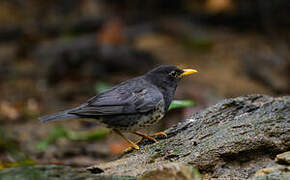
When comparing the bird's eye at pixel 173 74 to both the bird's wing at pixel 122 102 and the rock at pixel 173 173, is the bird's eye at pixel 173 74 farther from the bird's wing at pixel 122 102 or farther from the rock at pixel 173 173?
the rock at pixel 173 173

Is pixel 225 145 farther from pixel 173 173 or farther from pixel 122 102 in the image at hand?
pixel 122 102

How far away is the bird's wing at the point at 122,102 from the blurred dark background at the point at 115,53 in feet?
6.47

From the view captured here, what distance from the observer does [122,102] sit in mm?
5148

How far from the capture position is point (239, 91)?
975 cm

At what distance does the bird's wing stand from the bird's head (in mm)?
263

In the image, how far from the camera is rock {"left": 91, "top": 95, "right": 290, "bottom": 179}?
12.9 feet

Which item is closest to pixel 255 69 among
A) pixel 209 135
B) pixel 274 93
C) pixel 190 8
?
pixel 274 93

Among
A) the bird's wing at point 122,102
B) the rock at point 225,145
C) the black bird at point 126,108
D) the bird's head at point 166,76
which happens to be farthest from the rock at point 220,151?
the bird's head at point 166,76

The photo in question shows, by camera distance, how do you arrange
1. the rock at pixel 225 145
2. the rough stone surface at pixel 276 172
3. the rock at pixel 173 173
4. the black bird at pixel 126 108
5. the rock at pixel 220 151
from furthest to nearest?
the black bird at pixel 126 108 < the rock at pixel 225 145 < the rock at pixel 220 151 < the rough stone surface at pixel 276 172 < the rock at pixel 173 173

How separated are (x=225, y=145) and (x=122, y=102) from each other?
4.90 feet

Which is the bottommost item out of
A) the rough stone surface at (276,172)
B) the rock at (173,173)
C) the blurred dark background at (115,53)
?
the blurred dark background at (115,53)

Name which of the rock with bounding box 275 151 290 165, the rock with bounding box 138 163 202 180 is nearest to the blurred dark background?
the rock with bounding box 275 151 290 165

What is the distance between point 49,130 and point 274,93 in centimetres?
465

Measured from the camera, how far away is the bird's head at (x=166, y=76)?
5.57 meters
